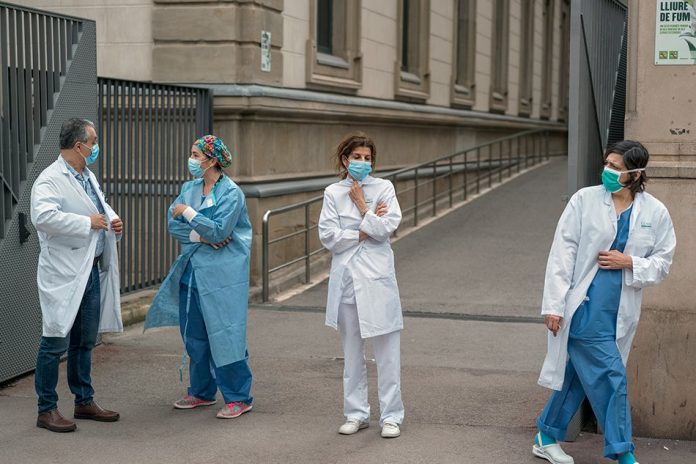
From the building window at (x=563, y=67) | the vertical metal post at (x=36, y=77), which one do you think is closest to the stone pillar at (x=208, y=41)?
the vertical metal post at (x=36, y=77)

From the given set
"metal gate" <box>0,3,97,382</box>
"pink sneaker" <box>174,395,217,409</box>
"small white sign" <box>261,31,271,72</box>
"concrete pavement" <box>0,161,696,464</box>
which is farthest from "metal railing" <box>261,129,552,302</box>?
"pink sneaker" <box>174,395,217,409</box>

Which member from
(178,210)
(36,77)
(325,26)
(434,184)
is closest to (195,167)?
(178,210)

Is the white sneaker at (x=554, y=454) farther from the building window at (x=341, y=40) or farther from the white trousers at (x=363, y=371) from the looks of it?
the building window at (x=341, y=40)

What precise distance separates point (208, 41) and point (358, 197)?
20.9ft

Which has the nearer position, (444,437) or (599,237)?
(599,237)

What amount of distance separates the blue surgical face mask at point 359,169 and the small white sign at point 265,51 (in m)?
6.36

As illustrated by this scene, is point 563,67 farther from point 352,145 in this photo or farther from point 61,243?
point 61,243

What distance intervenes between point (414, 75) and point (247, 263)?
1262 centimetres

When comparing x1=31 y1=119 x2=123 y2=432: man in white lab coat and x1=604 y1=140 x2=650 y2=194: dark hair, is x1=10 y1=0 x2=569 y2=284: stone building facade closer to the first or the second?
x1=31 y1=119 x2=123 y2=432: man in white lab coat

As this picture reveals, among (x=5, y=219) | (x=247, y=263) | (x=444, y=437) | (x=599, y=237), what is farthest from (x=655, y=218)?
(x=5, y=219)

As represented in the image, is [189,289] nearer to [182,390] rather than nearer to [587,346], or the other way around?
[182,390]

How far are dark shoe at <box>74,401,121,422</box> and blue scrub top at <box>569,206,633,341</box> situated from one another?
118 inches

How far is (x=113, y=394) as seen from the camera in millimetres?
8039

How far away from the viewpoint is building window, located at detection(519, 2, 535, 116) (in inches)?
1153
